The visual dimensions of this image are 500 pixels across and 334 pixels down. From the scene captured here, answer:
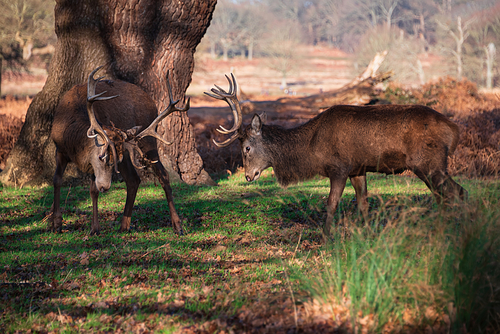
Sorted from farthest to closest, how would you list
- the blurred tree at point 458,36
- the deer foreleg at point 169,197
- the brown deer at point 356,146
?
1. the blurred tree at point 458,36
2. the deer foreleg at point 169,197
3. the brown deer at point 356,146

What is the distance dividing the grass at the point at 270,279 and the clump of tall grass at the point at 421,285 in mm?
13

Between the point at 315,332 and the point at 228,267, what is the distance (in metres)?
2.30

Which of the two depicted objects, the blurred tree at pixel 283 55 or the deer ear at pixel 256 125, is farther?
the blurred tree at pixel 283 55

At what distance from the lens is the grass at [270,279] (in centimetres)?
472

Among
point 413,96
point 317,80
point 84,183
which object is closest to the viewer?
point 84,183

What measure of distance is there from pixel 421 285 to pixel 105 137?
16.4ft

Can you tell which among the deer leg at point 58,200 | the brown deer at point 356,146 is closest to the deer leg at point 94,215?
the deer leg at point 58,200

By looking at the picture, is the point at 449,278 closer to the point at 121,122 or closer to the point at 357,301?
the point at 357,301

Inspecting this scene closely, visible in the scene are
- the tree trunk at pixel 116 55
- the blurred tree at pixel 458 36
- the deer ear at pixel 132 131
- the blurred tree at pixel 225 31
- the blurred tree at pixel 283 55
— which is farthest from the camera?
the blurred tree at pixel 225 31

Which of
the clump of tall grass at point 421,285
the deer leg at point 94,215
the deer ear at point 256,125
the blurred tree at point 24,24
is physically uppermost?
the blurred tree at point 24,24

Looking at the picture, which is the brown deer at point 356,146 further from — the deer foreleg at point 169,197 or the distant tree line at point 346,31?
the distant tree line at point 346,31

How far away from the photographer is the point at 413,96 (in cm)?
2453

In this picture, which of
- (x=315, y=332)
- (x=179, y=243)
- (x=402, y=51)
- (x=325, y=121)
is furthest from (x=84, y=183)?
(x=402, y=51)

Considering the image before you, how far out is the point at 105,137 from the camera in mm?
7715
